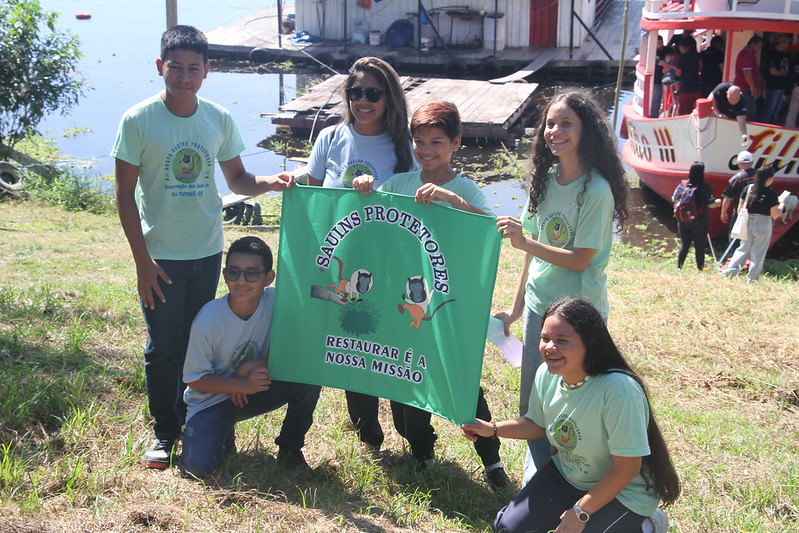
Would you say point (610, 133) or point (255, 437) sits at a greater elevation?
point (610, 133)

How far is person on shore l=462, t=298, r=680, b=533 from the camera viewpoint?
3.34 m

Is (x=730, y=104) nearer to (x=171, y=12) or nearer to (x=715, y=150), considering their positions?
(x=715, y=150)

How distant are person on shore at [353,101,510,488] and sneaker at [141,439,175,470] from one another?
1215 mm

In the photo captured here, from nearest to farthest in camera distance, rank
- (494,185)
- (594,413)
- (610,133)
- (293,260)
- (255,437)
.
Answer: (594,413), (610,133), (293,260), (255,437), (494,185)

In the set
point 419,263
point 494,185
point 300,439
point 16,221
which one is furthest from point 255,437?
point 494,185

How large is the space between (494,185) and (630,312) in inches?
444

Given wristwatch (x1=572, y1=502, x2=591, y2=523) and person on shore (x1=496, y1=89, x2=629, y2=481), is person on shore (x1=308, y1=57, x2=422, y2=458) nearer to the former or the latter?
person on shore (x1=496, y1=89, x2=629, y2=481)

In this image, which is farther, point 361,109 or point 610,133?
point 361,109

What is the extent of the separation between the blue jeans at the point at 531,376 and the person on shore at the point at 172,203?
1379 millimetres

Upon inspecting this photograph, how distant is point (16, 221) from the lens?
11.9 metres

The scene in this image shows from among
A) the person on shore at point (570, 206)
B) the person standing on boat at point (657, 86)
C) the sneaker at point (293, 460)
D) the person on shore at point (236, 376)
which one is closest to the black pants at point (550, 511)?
the person on shore at point (570, 206)

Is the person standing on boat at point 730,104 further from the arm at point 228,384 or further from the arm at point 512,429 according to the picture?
the arm at point 228,384

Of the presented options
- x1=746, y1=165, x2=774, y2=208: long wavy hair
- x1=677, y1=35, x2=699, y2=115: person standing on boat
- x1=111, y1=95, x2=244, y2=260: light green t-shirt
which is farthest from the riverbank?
x1=677, y1=35, x2=699, y2=115: person standing on boat

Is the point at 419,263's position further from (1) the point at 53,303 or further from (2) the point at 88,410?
(1) the point at 53,303
